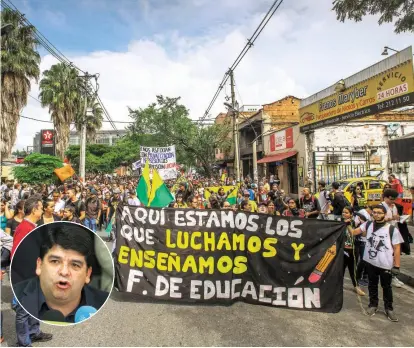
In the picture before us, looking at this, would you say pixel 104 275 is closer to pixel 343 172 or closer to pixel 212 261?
pixel 212 261

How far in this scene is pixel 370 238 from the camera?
15.9 ft

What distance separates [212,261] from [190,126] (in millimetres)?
26311

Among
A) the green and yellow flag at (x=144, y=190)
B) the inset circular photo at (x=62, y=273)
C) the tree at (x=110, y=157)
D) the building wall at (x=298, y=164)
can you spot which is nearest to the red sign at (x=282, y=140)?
the building wall at (x=298, y=164)

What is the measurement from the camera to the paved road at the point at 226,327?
3.87 m

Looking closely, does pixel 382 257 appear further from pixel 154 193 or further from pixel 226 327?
pixel 154 193

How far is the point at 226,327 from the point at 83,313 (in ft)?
7.95

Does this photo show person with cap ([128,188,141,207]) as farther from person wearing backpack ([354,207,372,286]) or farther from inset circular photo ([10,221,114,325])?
inset circular photo ([10,221,114,325])

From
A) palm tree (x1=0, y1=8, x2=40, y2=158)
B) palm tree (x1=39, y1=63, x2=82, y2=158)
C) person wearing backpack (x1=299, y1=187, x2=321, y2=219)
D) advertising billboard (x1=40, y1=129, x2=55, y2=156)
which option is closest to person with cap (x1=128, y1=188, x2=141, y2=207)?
person wearing backpack (x1=299, y1=187, x2=321, y2=219)

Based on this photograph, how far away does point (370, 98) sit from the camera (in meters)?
11.3

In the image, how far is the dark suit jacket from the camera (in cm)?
224

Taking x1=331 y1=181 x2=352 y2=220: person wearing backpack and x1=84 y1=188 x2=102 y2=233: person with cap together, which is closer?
x1=331 y1=181 x2=352 y2=220: person wearing backpack

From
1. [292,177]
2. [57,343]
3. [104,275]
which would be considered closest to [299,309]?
[57,343]

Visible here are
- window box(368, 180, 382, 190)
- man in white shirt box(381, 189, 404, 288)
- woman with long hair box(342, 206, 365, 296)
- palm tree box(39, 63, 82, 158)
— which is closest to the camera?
woman with long hair box(342, 206, 365, 296)

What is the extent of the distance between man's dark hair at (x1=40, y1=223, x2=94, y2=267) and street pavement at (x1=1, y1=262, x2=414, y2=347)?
6.70ft
